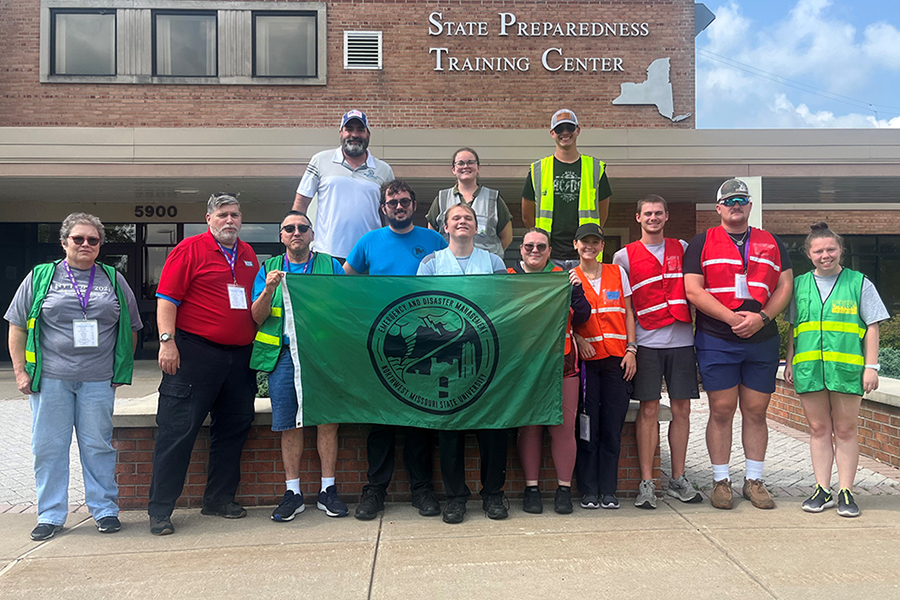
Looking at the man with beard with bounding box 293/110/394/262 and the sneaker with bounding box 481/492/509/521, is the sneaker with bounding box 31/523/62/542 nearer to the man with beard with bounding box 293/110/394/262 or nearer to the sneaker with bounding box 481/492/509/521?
the man with beard with bounding box 293/110/394/262

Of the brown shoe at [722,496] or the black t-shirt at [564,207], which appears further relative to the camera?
the black t-shirt at [564,207]

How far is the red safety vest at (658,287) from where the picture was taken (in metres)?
4.66

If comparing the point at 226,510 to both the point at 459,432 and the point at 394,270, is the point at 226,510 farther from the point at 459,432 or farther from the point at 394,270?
the point at 394,270

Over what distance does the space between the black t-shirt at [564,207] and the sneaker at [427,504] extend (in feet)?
6.77

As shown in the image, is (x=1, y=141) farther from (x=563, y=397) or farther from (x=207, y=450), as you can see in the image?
(x=563, y=397)

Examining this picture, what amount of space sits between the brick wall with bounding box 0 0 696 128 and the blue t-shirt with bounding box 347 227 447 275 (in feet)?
33.9

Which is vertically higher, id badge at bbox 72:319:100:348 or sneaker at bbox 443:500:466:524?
id badge at bbox 72:319:100:348

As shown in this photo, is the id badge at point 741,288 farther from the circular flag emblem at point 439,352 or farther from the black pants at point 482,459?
the black pants at point 482,459

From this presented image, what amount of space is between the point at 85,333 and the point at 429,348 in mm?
2178

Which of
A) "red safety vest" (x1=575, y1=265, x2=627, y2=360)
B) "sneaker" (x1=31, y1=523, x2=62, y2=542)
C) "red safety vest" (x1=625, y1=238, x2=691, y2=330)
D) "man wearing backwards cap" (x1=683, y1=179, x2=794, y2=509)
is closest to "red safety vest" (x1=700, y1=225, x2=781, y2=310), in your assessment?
"man wearing backwards cap" (x1=683, y1=179, x2=794, y2=509)

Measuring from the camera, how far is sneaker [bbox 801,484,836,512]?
14.6ft

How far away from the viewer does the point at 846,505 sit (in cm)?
437

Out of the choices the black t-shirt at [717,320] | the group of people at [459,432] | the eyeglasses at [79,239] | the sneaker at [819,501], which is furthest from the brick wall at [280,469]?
the eyeglasses at [79,239]

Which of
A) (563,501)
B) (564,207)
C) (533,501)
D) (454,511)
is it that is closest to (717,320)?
(564,207)
